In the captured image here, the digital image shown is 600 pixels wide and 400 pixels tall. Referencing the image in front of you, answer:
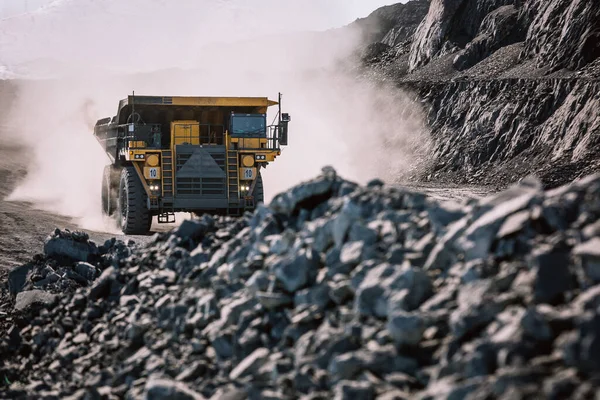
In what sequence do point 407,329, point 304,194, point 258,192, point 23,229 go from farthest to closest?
point 23,229, point 258,192, point 304,194, point 407,329

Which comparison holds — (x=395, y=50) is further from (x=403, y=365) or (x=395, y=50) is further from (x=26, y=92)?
(x=403, y=365)

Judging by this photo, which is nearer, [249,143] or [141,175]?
[141,175]

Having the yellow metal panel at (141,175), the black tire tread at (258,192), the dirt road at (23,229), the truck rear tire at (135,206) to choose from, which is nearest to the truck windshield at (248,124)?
the black tire tread at (258,192)

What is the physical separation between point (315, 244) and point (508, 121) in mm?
35050

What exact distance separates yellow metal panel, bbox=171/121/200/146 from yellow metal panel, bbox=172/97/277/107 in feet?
1.82

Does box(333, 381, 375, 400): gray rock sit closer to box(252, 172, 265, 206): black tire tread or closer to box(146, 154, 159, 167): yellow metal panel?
box(146, 154, 159, 167): yellow metal panel

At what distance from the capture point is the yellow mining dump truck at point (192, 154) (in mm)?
21719

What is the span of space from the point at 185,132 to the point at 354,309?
15493 millimetres

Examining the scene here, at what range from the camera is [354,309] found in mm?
7117

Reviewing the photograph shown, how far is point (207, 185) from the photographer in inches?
865

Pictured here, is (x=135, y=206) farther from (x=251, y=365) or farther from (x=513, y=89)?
(x=513, y=89)

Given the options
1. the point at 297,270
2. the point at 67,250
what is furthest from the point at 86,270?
the point at 297,270

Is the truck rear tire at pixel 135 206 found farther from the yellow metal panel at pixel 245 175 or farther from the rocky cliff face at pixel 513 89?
the rocky cliff face at pixel 513 89

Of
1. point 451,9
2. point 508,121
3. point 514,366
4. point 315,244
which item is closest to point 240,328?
point 315,244
